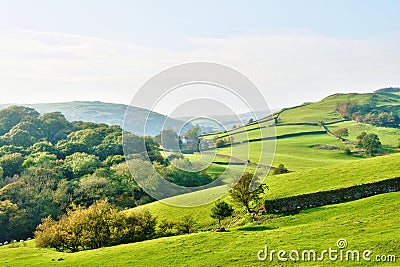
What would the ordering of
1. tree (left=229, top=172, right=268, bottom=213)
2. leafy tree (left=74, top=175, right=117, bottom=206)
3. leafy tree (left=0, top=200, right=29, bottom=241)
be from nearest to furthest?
tree (left=229, top=172, right=268, bottom=213) → leafy tree (left=0, top=200, right=29, bottom=241) → leafy tree (left=74, top=175, right=117, bottom=206)

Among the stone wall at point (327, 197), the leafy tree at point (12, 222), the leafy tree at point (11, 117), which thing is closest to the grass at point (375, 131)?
the stone wall at point (327, 197)

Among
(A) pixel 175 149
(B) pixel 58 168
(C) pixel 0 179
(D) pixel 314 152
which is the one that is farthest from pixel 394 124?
(A) pixel 175 149

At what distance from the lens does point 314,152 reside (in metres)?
101

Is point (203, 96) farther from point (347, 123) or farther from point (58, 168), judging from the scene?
point (347, 123)

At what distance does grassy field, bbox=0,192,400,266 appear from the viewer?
2542 cm

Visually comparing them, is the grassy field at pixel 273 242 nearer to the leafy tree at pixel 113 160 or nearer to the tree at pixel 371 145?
the leafy tree at pixel 113 160

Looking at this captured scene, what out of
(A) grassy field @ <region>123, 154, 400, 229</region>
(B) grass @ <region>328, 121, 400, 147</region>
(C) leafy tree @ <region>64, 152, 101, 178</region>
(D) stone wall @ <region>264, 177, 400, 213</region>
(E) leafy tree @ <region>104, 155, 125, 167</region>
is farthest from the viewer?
(B) grass @ <region>328, 121, 400, 147</region>

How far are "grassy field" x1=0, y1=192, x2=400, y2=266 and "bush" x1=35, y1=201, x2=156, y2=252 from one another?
3.12 m

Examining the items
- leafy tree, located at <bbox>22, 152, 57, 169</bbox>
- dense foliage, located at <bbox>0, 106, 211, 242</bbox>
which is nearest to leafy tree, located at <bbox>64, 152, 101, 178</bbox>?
dense foliage, located at <bbox>0, 106, 211, 242</bbox>

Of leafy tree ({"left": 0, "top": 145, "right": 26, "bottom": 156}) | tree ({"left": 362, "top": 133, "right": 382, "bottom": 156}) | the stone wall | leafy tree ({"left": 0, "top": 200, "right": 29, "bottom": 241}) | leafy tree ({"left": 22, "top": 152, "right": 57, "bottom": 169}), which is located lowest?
leafy tree ({"left": 0, "top": 200, "right": 29, "bottom": 241})

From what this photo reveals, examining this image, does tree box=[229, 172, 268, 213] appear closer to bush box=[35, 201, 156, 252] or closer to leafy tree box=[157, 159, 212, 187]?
bush box=[35, 201, 156, 252]
